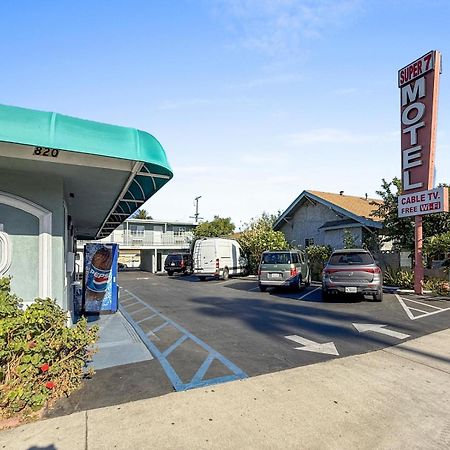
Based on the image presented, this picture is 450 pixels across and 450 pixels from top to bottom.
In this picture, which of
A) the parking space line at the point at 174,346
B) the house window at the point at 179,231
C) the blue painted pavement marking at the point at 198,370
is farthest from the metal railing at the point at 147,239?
the parking space line at the point at 174,346

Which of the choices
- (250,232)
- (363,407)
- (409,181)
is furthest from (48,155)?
(250,232)

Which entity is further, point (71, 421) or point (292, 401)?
point (292, 401)

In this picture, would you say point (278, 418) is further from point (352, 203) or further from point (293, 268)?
point (352, 203)

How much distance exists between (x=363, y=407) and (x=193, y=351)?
3125mm

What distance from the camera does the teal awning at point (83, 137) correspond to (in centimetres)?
376

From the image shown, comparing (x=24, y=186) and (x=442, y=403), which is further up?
(x=24, y=186)

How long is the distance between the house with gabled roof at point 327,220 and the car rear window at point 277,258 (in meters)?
5.78

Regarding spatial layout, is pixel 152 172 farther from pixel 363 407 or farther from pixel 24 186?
pixel 363 407

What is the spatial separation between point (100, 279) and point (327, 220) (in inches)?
633

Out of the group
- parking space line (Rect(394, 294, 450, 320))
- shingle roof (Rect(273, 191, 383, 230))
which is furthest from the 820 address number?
shingle roof (Rect(273, 191, 383, 230))

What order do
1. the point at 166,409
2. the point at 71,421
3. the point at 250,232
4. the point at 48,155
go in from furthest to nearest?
the point at 250,232 < the point at 48,155 < the point at 166,409 < the point at 71,421

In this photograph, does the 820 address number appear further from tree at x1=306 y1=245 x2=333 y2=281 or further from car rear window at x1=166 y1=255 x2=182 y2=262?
car rear window at x1=166 y1=255 x2=182 y2=262

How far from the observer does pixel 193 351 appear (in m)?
6.26

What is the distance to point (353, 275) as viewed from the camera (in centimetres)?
1142
